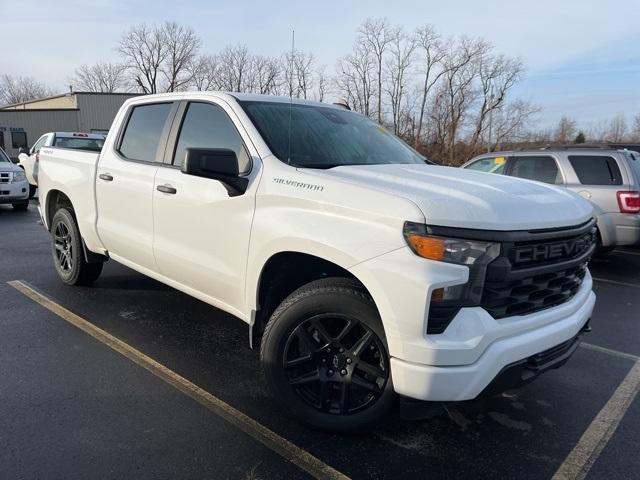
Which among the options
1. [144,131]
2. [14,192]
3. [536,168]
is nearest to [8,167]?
[14,192]

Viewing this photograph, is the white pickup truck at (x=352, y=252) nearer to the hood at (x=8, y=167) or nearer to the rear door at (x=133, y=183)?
the rear door at (x=133, y=183)

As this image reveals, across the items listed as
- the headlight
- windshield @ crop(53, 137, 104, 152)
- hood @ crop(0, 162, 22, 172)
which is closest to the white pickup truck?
the headlight

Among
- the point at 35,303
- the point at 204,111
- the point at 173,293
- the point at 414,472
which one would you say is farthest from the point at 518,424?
the point at 35,303

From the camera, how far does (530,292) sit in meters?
2.54

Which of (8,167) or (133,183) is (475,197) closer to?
(133,183)

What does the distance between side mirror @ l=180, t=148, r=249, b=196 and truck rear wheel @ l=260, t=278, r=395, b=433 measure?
798mm

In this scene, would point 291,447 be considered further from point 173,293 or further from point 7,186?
point 7,186

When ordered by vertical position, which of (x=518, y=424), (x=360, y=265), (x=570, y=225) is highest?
(x=570, y=225)

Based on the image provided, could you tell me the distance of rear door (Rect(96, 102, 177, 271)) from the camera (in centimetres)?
393

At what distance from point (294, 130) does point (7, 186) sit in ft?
36.8

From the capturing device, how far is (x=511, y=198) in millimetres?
2562

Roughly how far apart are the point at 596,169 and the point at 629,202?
712mm

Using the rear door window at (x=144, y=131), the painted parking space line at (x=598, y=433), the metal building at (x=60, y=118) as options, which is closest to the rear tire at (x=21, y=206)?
the rear door window at (x=144, y=131)

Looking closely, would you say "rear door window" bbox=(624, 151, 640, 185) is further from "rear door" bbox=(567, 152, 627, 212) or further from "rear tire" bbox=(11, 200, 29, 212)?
"rear tire" bbox=(11, 200, 29, 212)
